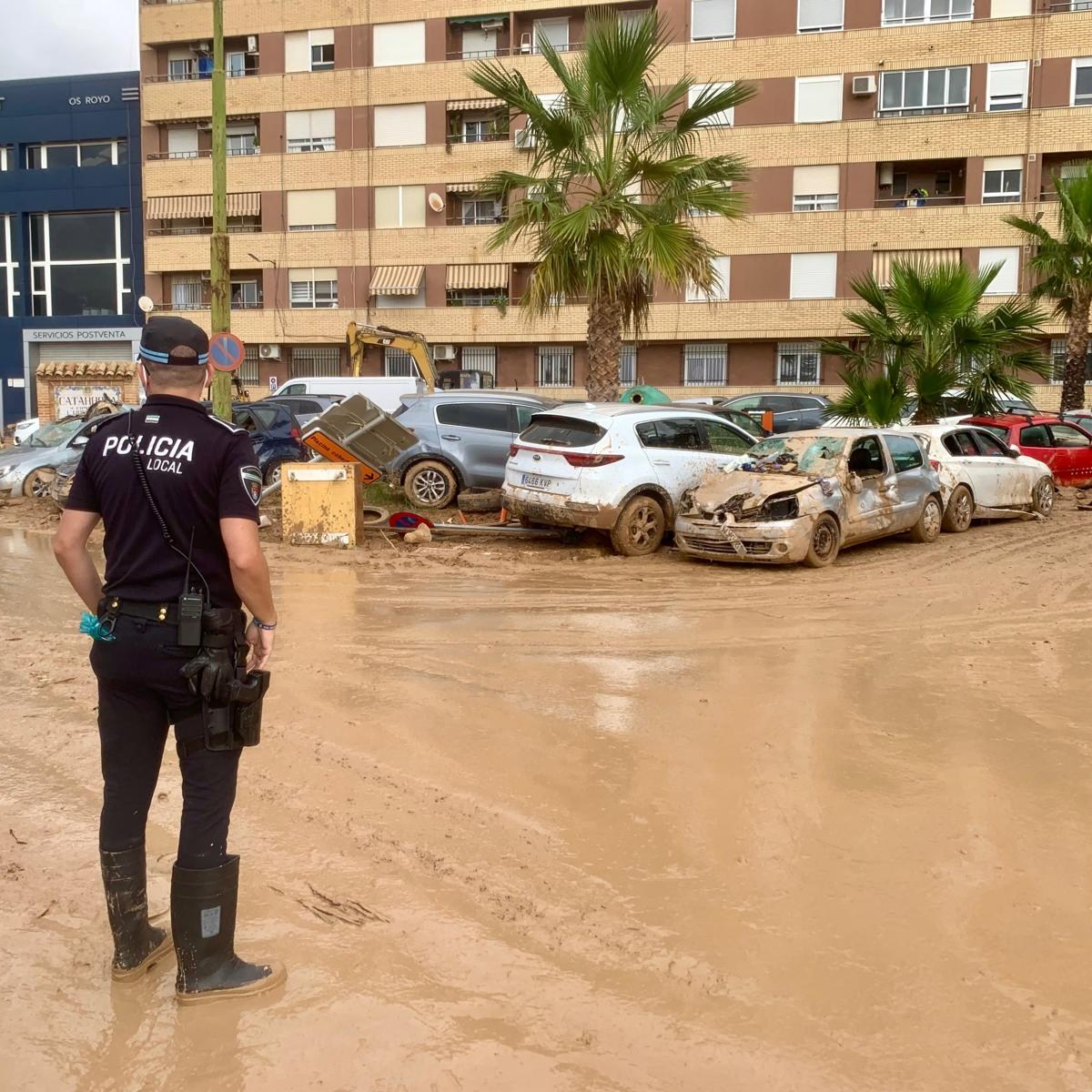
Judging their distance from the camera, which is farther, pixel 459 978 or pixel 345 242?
pixel 345 242

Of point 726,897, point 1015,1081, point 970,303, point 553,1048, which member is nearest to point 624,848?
point 726,897

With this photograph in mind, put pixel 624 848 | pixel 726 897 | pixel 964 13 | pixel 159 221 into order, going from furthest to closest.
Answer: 1. pixel 159 221
2. pixel 964 13
3. pixel 624 848
4. pixel 726 897

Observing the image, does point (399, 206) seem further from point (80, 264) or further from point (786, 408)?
point (786, 408)

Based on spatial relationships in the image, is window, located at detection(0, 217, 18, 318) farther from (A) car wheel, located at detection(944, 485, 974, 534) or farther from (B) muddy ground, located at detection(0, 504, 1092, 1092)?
(B) muddy ground, located at detection(0, 504, 1092, 1092)

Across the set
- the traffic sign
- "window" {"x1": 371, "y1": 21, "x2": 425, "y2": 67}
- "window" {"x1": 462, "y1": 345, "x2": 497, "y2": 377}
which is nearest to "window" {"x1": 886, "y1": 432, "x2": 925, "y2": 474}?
the traffic sign

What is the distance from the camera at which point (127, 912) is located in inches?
140

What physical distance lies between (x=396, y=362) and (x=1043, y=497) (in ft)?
88.6

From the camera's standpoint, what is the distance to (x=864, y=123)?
117 ft

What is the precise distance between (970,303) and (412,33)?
29127mm

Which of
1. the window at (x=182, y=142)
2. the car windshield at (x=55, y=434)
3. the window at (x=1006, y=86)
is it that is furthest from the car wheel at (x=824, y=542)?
the window at (x=182, y=142)

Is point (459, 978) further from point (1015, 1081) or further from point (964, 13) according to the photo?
point (964, 13)

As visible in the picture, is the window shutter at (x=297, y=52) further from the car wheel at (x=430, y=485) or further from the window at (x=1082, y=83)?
the car wheel at (x=430, y=485)

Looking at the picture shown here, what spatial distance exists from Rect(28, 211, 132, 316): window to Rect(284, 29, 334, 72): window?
30.0ft

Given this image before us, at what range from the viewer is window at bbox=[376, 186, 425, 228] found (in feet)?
128
